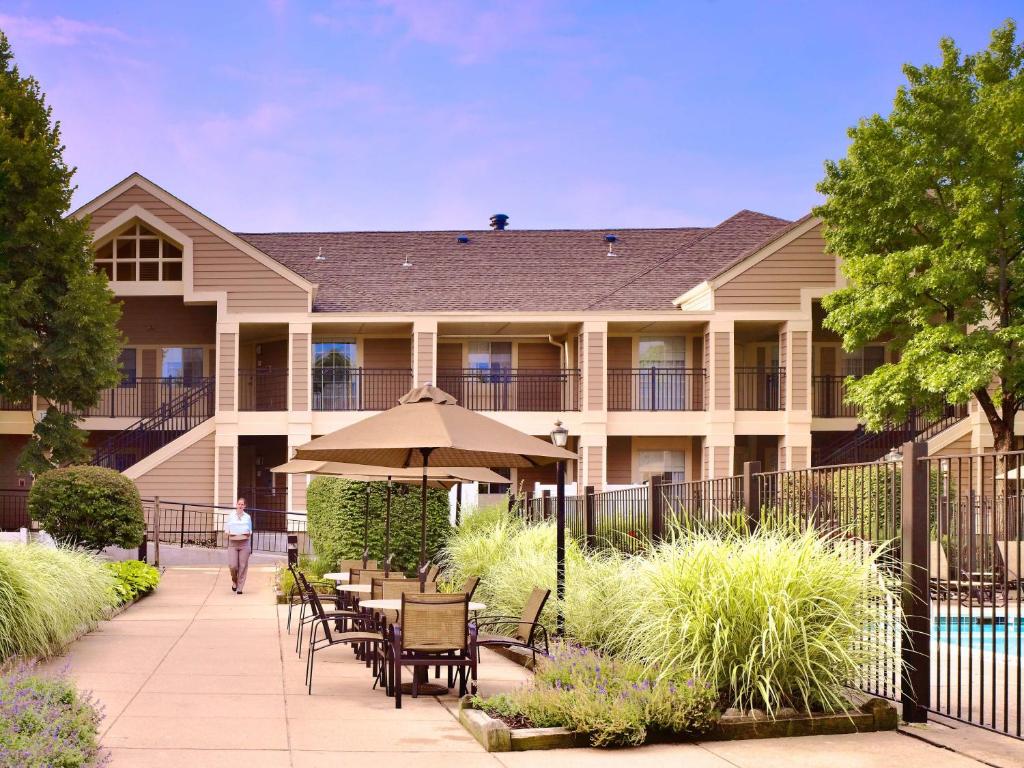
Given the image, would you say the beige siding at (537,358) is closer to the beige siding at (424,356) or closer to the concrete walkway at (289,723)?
the beige siding at (424,356)

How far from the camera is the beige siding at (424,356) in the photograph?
31625 mm

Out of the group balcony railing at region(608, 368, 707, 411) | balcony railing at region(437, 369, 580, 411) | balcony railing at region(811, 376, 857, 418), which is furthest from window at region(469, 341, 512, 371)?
balcony railing at region(811, 376, 857, 418)

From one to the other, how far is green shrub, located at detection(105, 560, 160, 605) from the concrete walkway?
9.91 ft

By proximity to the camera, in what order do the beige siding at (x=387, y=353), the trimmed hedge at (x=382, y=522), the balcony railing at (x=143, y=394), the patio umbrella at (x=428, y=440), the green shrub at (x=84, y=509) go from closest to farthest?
the patio umbrella at (x=428, y=440), the trimmed hedge at (x=382, y=522), the green shrub at (x=84, y=509), the balcony railing at (x=143, y=394), the beige siding at (x=387, y=353)

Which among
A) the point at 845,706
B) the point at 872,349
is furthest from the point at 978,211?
the point at 845,706

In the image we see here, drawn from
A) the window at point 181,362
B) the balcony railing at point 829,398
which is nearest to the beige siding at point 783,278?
the balcony railing at point 829,398

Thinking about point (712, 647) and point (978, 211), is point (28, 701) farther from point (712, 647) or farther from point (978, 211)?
point (978, 211)

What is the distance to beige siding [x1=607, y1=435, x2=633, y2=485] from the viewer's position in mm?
33750

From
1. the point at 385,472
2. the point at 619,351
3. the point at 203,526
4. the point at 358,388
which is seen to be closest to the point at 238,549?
the point at 385,472

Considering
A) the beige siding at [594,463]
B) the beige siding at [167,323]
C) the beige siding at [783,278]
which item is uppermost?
the beige siding at [783,278]

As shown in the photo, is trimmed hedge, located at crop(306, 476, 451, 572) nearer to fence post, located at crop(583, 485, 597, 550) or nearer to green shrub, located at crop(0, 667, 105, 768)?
fence post, located at crop(583, 485, 597, 550)

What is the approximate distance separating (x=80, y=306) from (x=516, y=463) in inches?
659

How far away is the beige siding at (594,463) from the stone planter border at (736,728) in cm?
2240

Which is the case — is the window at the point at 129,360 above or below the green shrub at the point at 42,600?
above
